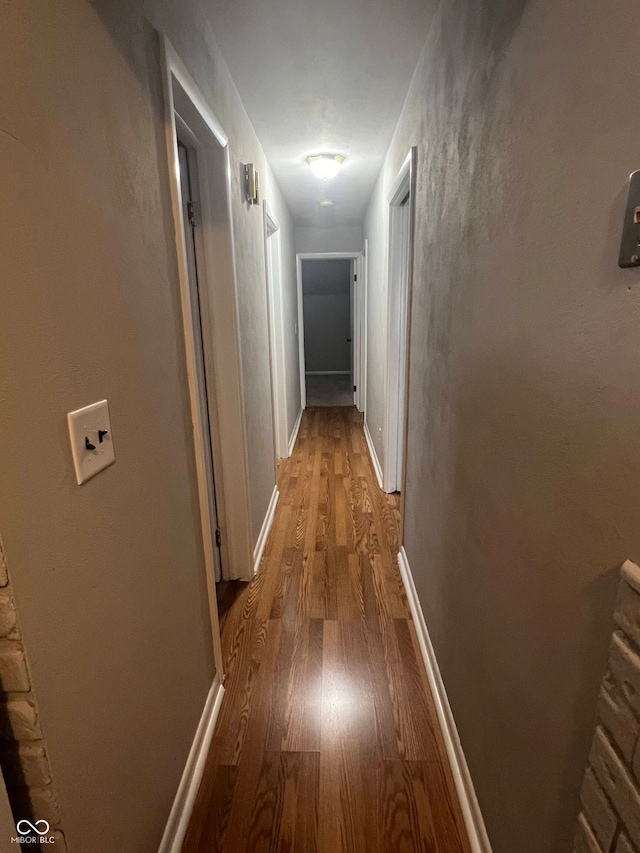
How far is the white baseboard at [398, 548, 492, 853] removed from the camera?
111 cm

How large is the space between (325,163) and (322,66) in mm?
1082

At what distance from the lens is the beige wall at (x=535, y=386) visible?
0.59 metres

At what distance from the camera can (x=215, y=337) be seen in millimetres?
1909

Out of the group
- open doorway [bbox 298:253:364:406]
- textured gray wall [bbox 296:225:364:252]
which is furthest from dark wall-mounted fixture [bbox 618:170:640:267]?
open doorway [bbox 298:253:364:406]

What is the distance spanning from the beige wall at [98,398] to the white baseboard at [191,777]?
0.17 feet

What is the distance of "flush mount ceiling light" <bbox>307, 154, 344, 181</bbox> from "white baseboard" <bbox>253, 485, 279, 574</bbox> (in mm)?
2208

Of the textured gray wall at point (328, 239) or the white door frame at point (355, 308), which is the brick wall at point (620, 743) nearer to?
the white door frame at point (355, 308)

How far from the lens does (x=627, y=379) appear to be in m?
0.55

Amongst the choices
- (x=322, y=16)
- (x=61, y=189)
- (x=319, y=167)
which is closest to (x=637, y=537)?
(x=61, y=189)

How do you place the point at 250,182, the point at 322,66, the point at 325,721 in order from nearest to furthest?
1. the point at 325,721
2. the point at 322,66
3. the point at 250,182

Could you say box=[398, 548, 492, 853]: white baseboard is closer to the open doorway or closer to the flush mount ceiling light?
the flush mount ceiling light

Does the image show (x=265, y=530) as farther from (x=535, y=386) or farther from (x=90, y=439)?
(x=535, y=386)

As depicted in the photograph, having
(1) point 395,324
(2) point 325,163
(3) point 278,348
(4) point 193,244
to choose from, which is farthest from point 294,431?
(4) point 193,244

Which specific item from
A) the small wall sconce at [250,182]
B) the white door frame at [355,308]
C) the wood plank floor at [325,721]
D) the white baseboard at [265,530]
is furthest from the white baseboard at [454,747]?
the white door frame at [355,308]
